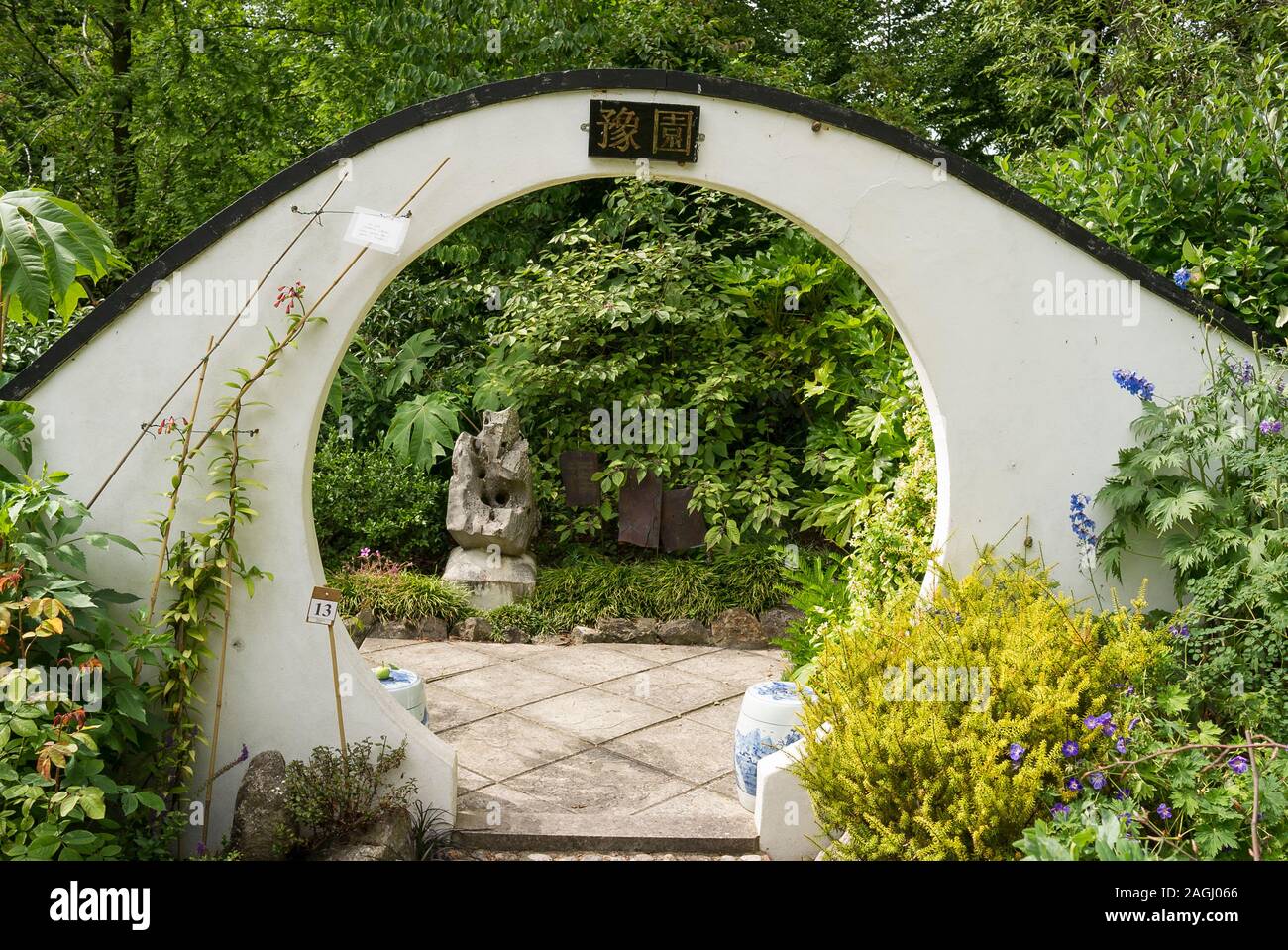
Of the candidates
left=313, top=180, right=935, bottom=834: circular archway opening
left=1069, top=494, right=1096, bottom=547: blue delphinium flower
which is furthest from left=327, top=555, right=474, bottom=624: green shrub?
left=1069, top=494, right=1096, bottom=547: blue delphinium flower

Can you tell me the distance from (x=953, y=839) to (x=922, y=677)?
562mm

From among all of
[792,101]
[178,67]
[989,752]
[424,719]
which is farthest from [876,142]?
[178,67]

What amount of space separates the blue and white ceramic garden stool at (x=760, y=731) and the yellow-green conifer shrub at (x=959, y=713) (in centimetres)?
40

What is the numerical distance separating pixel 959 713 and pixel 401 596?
15.0ft

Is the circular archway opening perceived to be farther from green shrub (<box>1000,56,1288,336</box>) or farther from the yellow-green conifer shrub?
the yellow-green conifer shrub

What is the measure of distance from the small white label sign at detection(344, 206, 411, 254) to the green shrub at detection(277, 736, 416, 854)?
1.85 m

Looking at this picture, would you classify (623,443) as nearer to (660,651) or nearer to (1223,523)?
(660,651)

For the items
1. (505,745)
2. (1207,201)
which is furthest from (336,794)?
(1207,201)

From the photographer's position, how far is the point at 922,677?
146 inches

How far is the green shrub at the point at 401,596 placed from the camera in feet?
24.0

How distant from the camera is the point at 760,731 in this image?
438cm

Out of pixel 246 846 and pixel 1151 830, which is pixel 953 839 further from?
pixel 246 846

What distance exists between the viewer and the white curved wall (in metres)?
3.81

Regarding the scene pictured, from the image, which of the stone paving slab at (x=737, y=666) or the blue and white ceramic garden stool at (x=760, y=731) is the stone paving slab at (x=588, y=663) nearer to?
the stone paving slab at (x=737, y=666)
